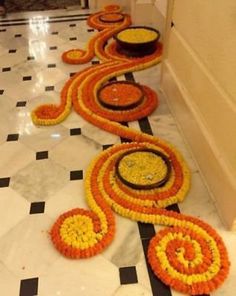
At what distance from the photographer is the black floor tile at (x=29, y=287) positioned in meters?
1.46

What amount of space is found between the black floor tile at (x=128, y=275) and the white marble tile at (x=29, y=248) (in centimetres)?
33

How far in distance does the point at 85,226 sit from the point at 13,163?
0.73 m

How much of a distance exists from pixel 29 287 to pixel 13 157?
3.04ft

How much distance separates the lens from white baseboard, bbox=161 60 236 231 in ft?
5.36

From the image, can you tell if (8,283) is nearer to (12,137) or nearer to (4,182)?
(4,182)

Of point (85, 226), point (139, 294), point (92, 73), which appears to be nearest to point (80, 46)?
point (92, 73)

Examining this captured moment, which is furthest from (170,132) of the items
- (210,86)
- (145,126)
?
(210,86)

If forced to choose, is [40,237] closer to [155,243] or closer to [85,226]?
[85,226]

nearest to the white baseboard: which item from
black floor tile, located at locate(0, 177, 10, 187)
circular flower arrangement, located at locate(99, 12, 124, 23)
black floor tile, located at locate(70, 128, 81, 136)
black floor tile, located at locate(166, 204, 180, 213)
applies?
black floor tile, located at locate(166, 204, 180, 213)

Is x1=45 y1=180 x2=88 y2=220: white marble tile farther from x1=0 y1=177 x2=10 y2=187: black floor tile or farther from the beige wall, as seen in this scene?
the beige wall

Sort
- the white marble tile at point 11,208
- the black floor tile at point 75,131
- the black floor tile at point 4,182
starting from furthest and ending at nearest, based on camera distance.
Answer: the black floor tile at point 75,131
the black floor tile at point 4,182
the white marble tile at point 11,208

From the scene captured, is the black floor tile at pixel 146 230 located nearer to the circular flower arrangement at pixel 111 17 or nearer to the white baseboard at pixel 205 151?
the white baseboard at pixel 205 151

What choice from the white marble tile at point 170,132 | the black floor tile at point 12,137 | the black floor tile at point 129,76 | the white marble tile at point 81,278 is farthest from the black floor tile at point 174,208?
the black floor tile at point 129,76

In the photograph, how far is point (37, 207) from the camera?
71.9 inches
